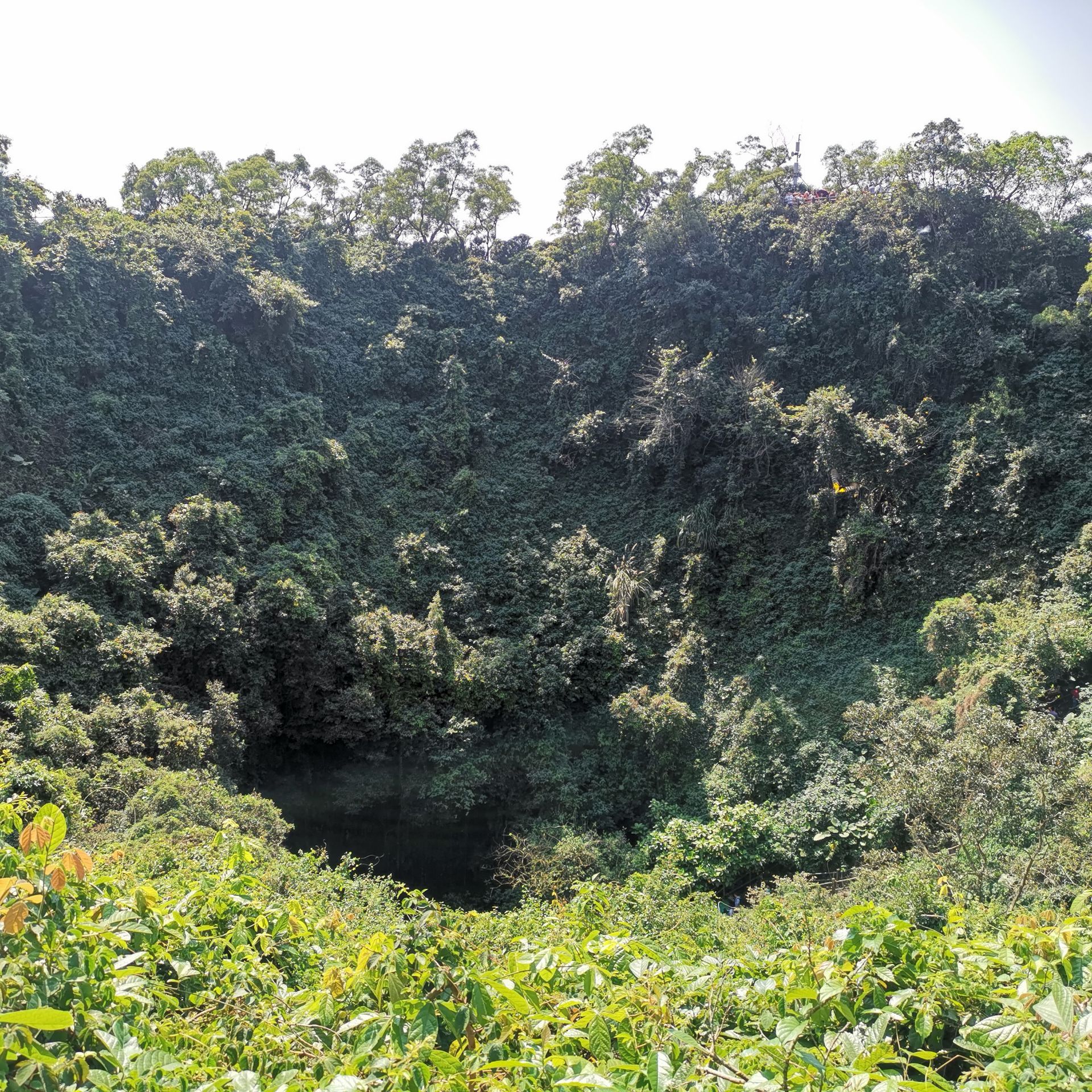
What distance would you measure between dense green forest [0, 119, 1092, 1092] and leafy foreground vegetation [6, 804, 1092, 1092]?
19 millimetres

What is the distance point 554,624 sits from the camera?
14695 mm

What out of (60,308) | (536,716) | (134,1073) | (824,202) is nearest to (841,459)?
(536,716)

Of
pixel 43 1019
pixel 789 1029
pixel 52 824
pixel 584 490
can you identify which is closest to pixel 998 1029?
pixel 789 1029

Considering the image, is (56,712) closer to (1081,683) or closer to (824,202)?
(1081,683)

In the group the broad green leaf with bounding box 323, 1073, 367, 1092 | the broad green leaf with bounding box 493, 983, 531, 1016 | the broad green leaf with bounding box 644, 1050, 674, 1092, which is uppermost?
the broad green leaf with bounding box 644, 1050, 674, 1092

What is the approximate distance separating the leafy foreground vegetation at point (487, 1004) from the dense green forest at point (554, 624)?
0.06 ft

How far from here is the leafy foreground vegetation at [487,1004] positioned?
1.73 metres

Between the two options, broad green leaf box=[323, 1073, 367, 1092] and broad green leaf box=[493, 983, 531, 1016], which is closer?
broad green leaf box=[323, 1073, 367, 1092]

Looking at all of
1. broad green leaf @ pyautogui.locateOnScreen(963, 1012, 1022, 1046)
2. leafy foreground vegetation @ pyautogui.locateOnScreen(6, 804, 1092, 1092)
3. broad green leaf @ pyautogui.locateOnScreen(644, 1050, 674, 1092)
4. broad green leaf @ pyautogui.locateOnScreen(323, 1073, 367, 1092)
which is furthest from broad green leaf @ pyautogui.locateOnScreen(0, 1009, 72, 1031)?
broad green leaf @ pyautogui.locateOnScreen(963, 1012, 1022, 1046)

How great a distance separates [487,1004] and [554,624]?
12.7 m

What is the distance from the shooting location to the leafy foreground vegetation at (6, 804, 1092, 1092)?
1.73 metres

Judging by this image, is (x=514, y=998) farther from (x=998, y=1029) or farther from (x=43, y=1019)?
(x=998, y=1029)

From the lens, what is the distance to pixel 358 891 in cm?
742

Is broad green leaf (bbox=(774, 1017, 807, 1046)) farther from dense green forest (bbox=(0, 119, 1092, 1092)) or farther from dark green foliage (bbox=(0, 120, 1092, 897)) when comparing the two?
dark green foliage (bbox=(0, 120, 1092, 897))
